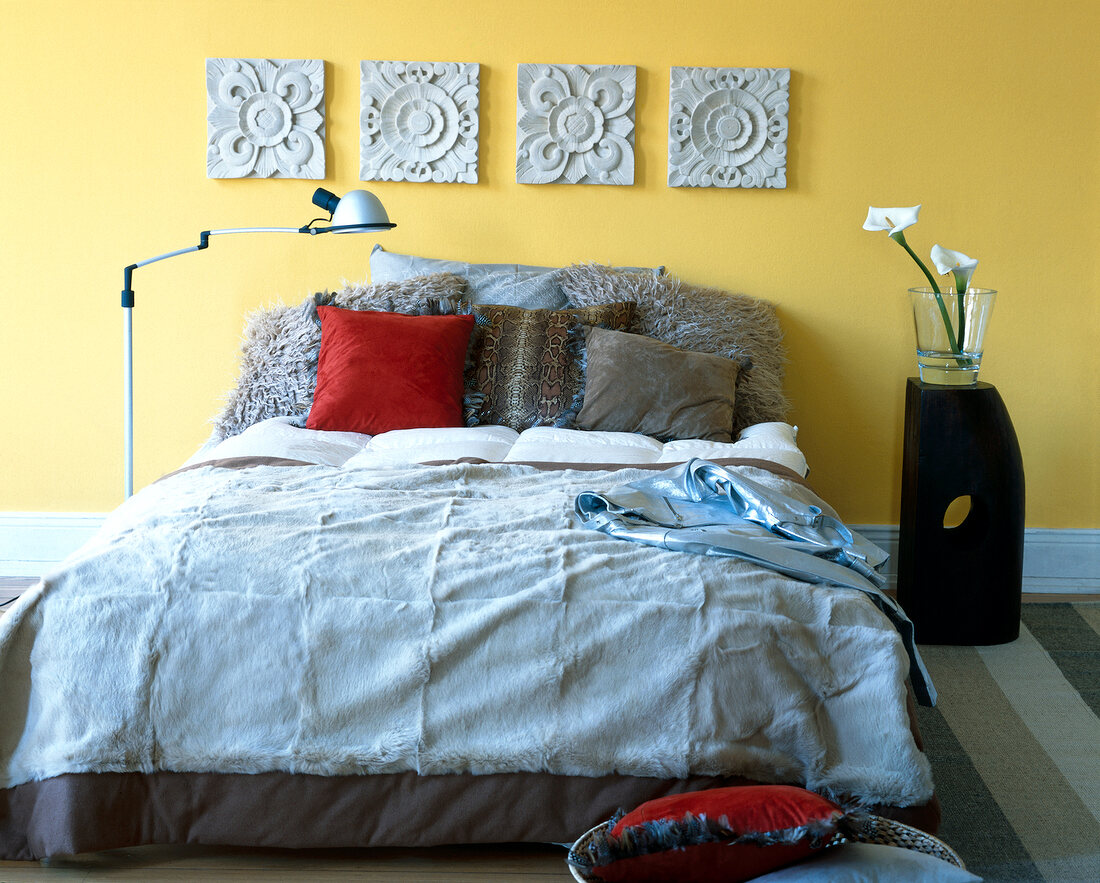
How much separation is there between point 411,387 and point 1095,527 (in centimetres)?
243

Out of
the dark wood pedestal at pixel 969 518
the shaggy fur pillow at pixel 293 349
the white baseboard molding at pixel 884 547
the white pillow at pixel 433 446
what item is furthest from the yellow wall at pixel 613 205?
the white pillow at pixel 433 446

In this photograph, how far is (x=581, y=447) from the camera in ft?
9.41

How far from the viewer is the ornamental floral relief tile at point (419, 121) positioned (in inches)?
140

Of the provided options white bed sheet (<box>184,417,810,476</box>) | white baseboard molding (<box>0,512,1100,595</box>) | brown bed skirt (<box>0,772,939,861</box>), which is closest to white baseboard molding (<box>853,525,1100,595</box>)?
white baseboard molding (<box>0,512,1100,595</box>)

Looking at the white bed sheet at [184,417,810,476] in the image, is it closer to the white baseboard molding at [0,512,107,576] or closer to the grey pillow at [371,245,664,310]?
the grey pillow at [371,245,664,310]

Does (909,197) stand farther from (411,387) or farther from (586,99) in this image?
(411,387)

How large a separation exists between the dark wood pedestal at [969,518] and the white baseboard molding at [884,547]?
0.65 m

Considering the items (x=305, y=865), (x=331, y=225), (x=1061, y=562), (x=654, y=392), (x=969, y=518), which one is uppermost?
(x=331, y=225)

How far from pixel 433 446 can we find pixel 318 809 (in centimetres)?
120

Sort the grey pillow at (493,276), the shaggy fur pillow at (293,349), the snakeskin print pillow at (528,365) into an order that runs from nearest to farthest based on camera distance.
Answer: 1. the snakeskin print pillow at (528,365)
2. the shaggy fur pillow at (293,349)
3. the grey pillow at (493,276)

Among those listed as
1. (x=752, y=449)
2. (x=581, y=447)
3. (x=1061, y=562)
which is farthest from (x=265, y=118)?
(x=1061, y=562)

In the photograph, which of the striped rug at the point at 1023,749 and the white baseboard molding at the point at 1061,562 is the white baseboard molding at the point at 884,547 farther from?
the striped rug at the point at 1023,749

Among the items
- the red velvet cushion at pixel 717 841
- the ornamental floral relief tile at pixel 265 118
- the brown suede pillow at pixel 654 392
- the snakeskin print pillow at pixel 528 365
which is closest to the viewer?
the red velvet cushion at pixel 717 841

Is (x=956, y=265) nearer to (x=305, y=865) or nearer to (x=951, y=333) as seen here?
(x=951, y=333)
